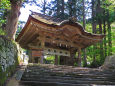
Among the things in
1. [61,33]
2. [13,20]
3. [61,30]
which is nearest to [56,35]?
[61,33]

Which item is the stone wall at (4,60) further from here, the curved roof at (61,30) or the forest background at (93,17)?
the forest background at (93,17)

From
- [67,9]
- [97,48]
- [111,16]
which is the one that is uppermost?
[67,9]

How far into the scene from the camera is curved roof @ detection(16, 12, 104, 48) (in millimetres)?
8008

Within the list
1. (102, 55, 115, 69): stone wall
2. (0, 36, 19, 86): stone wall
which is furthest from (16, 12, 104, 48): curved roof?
(0, 36, 19, 86): stone wall

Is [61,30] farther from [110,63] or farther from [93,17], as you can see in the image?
[93,17]

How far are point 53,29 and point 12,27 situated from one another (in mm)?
2697

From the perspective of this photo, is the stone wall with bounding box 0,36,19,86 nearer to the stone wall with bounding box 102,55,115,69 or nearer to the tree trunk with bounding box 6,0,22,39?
the tree trunk with bounding box 6,0,22,39

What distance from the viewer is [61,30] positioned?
878 centimetres

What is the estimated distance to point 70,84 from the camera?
338 centimetres

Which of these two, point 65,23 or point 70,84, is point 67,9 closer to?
point 65,23

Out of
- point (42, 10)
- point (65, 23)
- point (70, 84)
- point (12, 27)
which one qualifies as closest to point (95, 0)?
point (42, 10)

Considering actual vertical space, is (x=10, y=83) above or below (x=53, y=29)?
below

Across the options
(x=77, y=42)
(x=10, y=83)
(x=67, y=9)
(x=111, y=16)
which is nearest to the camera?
(x=10, y=83)

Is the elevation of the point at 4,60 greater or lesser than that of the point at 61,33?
lesser
